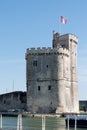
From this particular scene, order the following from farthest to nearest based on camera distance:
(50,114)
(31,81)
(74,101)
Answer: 1. (74,101)
2. (31,81)
3. (50,114)

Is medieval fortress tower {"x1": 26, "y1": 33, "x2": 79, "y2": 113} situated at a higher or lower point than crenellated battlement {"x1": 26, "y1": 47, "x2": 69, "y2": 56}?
lower

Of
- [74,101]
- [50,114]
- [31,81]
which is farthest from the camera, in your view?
[74,101]

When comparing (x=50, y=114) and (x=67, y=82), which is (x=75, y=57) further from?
(x=50, y=114)

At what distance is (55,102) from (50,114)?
3.71 m

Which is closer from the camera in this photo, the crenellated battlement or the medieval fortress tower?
the medieval fortress tower

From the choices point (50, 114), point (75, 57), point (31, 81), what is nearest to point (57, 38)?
point (75, 57)

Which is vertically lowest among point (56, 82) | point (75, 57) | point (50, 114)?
point (50, 114)

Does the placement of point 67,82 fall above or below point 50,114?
above

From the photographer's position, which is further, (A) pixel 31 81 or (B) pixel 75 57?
(B) pixel 75 57

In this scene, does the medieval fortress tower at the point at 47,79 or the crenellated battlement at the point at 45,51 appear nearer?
the medieval fortress tower at the point at 47,79

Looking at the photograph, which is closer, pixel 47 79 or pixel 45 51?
pixel 47 79

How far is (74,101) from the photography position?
260 ft

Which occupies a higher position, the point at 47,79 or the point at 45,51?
the point at 45,51

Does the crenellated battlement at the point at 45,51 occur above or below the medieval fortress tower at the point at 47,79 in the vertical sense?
above
